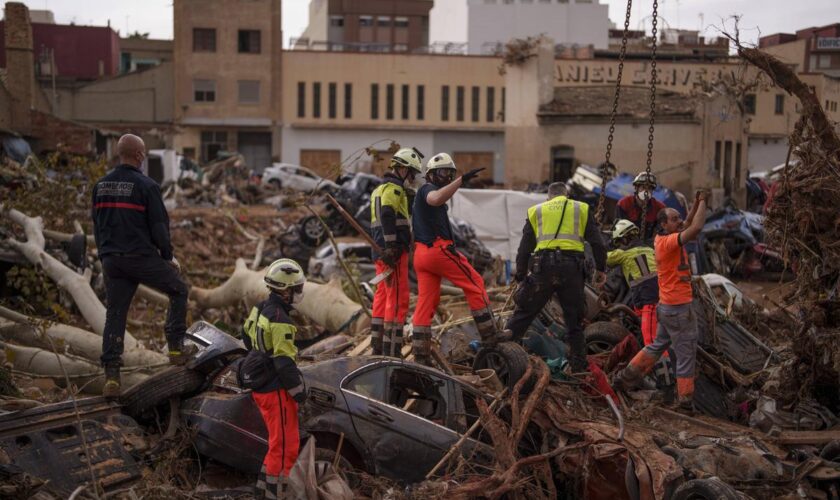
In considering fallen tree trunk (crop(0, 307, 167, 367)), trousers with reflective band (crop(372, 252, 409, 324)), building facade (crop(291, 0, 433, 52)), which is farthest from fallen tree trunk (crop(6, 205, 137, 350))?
building facade (crop(291, 0, 433, 52))

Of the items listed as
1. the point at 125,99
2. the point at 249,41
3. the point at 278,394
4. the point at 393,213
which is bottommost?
the point at 278,394

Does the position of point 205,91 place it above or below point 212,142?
above

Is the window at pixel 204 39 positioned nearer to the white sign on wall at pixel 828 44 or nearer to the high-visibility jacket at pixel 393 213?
the white sign on wall at pixel 828 44

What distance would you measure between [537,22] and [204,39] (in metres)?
21.3

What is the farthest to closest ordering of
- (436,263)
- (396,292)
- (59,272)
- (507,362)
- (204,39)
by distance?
(204,39) < (59,272) < (396,292) < (436,263) < (507,362)

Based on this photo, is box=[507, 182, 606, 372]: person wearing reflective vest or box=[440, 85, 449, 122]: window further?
box=[440, 85, 449, 122]: window

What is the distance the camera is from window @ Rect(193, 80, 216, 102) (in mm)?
51938

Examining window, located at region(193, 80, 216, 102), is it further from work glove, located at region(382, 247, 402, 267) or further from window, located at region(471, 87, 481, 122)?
work glove, located at region(382, 247, 402, 267)

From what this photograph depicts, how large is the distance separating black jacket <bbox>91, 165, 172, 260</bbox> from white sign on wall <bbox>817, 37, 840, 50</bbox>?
5896 cm

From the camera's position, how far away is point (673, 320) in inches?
368

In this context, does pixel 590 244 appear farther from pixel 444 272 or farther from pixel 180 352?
pixel 180 352

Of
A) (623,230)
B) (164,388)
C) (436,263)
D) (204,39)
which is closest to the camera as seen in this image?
(164,388)

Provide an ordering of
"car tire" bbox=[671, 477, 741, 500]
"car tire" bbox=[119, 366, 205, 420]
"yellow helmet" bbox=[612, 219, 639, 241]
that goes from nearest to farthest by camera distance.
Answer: "car tire" bbox=[671, 477, 741, 500], "car tire" bbox=[119, 366, 205, 420], "yellow helmet" bbox=[612, 219, 639, 241]

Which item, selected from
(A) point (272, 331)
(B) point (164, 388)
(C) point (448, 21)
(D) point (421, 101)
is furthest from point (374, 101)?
(A) point (272, 331)
